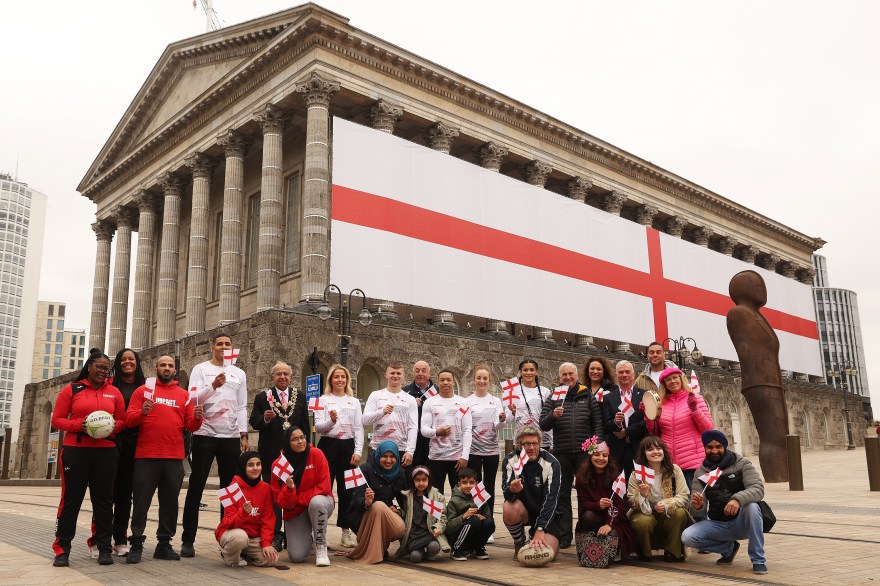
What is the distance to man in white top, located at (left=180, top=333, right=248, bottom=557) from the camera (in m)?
8.39

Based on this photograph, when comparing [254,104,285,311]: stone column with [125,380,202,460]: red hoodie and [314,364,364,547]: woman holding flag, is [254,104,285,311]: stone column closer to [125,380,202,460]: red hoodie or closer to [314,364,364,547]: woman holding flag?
[314,364,364,547]: woman holding flag

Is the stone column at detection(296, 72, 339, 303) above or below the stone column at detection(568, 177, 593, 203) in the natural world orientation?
below

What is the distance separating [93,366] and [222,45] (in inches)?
1254

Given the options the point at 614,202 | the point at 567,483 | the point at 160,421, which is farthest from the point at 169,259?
the point at 567,483

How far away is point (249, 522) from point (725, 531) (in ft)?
16.0

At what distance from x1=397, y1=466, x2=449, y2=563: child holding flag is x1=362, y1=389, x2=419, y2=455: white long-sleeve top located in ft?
3.17

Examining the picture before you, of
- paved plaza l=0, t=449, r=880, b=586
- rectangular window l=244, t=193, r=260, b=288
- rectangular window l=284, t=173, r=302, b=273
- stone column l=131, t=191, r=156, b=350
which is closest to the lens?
paved plaza l=0, t=449, r=880, b=586

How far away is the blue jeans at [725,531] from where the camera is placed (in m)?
7.33

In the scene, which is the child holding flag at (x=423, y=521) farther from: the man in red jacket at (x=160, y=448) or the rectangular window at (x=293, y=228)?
the rectangular window at (x=293, y=228)

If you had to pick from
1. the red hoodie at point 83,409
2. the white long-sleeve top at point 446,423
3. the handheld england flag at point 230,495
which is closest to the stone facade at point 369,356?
the white long-sleeve top at point 446,423

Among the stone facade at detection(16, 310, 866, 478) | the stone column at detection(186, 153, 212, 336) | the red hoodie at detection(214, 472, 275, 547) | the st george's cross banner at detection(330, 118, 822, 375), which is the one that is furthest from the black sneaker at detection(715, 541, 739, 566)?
the stone column at detection(186, 153, 212, 336)

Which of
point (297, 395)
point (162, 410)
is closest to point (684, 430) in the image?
point (297, 395)

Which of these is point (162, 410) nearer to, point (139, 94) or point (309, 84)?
point (309, 84)

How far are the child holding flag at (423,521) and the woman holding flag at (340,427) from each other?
1.06m
